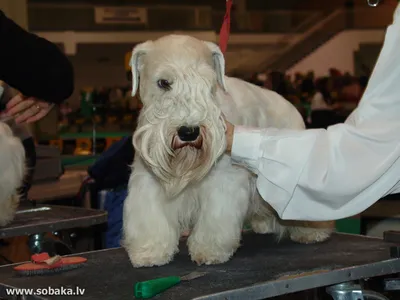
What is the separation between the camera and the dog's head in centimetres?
211

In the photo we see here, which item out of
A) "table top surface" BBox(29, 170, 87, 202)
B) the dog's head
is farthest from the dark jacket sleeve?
"table top surface" BBox(29, 170, 87, 202)

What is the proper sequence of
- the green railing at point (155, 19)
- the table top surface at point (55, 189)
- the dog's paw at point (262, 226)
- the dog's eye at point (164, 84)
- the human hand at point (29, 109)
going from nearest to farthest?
the dog's eye at point (164, 84) < the human hand at point (29, 109) < the dog's paw at point (262, 226) < the table top surface at point (55, 189) < the green railing at point (155, 19)

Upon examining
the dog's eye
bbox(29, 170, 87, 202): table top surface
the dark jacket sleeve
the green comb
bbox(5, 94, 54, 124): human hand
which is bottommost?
bbox(29, 170, 87, 202): table top surface

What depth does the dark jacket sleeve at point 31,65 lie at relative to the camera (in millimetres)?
1981

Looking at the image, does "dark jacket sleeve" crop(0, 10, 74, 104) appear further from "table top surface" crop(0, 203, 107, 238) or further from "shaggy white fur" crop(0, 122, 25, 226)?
"shaggy white fur" crop(0, 122, 25, 226)

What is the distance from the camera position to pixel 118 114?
9.27m

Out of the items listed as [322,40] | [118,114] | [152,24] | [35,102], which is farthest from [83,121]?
[35,102]

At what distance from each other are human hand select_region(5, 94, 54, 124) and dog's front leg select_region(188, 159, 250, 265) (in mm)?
641

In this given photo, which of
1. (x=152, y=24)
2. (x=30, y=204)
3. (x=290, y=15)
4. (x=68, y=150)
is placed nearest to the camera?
(x=30, y=204)

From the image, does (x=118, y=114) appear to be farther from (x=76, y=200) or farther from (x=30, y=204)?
(x=30, y=204)

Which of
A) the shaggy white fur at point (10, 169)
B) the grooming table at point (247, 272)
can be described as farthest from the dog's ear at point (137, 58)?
the shaggy white fur at point (10, 169)

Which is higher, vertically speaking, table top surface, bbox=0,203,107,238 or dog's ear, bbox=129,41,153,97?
dog's ear, bbox=129,41,153,97

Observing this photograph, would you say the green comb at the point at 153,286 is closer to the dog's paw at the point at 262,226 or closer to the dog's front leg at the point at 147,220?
the dog's front leg at the point at 147,220

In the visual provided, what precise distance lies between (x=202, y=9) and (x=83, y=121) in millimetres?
4218
